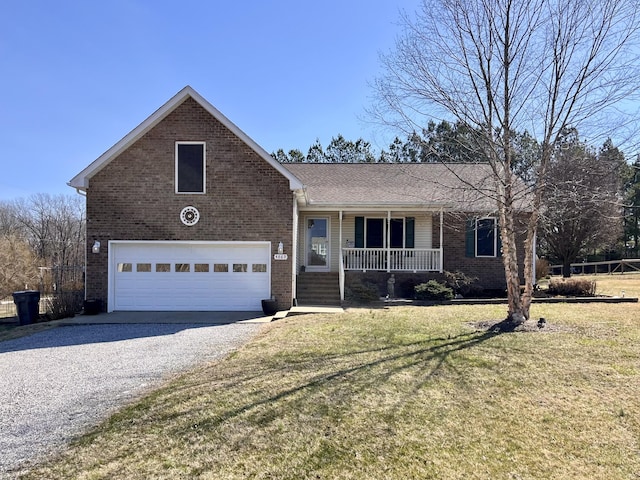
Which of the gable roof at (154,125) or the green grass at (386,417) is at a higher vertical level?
the gable roof at (154,125)

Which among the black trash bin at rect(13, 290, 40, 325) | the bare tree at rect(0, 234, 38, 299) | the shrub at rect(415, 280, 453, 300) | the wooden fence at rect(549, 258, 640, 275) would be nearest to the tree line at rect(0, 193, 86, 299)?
the bare tree at rect(0, 234, 38, 299)

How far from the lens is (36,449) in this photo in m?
3.70

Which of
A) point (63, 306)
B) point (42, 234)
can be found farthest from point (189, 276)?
point (42, 234)

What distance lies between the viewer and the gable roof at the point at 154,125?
39.4ft

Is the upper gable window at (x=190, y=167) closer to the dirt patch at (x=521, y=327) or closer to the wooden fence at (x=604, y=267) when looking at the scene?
the dirt patch at (x=521, y=327)

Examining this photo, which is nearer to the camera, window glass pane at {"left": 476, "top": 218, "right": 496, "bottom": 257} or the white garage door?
the white garage door

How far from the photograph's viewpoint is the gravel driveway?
161 inches

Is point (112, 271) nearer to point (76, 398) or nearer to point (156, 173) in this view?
point (156, 173)

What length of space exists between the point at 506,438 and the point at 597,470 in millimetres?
699

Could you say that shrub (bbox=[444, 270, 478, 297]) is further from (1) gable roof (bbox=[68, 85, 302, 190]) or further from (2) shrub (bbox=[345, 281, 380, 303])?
(1) gable roof (bbox=[68, 85, 302, 190])

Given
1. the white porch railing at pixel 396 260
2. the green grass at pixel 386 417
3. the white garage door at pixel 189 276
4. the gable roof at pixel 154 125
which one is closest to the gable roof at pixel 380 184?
the white porch railing at pixel 396 260

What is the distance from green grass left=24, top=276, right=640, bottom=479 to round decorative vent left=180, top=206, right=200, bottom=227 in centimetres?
598

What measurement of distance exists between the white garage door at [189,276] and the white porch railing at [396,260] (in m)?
4.13

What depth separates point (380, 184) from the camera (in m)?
17.5
